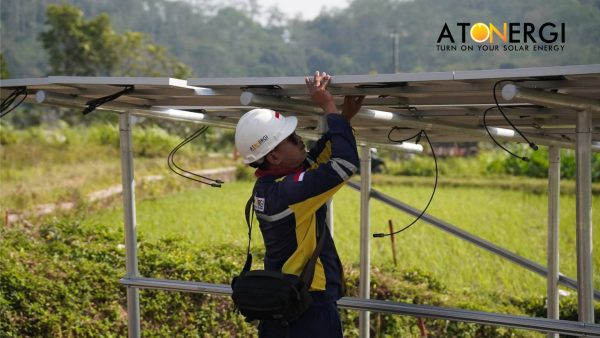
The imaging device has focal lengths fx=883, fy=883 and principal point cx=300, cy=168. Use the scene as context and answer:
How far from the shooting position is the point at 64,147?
18688 mm

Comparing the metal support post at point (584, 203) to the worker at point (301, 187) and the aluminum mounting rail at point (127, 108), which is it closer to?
the worker at point (301, 187)

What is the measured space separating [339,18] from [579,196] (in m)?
77.0

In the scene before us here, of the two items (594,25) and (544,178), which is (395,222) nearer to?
(544,178)

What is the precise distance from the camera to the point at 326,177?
294 cm

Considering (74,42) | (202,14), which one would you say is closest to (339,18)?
(202,14)

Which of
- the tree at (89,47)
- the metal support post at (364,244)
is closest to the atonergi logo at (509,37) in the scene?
the metal support post at (364,244)

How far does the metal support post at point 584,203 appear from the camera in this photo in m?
3.03

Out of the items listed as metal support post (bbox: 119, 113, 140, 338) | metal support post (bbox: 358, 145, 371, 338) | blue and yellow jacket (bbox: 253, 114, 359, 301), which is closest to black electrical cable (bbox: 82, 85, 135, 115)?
metal support post (bbox: 119, 113, 140, 338)

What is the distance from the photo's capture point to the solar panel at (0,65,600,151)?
2812mm

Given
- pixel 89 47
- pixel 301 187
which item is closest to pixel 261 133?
pixel 301 187

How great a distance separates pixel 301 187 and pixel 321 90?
34 cm

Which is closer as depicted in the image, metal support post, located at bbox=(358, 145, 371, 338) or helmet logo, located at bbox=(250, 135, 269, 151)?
helmet logo, located at bbox=(250, 135, 269, 151)

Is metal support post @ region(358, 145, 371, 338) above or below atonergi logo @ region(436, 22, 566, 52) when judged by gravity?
below

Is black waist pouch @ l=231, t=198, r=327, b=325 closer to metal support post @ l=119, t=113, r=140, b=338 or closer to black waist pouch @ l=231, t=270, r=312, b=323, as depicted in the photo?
black waist pouch @ l=231, t=270, r=312, b=323
